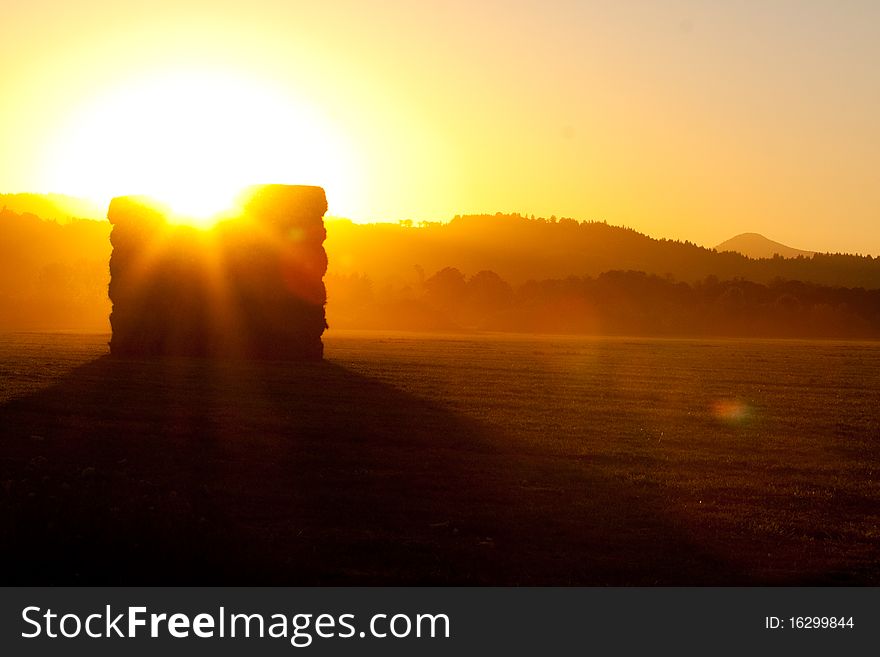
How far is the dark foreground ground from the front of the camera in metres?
9.66

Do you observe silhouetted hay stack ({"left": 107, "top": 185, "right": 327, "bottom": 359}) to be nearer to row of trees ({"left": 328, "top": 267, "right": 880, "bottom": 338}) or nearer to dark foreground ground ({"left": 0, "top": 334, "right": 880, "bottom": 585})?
dark foreground ground ({"left": 0, "top": 334, "right": 880, "bottom": 585})

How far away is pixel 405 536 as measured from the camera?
11.0 metres

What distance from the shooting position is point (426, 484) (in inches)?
545

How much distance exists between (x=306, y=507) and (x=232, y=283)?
26741 millimetres

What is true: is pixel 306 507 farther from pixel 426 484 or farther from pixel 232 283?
pixel 232 283

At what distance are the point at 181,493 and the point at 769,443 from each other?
431 inches

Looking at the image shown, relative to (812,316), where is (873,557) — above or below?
below

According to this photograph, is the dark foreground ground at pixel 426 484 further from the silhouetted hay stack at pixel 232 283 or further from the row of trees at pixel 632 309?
the row of trees at pixel 632 309

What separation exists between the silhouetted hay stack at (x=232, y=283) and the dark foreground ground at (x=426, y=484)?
9.22 metres

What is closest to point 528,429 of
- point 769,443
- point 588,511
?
point 769,443

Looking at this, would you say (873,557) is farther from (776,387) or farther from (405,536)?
(776,387)

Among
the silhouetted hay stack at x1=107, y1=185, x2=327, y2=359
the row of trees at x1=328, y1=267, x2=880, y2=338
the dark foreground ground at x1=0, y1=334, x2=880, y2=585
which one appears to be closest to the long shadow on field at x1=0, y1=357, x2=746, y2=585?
the dark foreground ground at x1=0, y1=334, x2=880, y2=585

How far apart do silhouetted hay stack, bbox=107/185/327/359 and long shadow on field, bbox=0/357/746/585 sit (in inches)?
668

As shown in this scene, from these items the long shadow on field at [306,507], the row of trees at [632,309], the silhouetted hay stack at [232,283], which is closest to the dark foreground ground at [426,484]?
the long shadow on field at [306,507]
